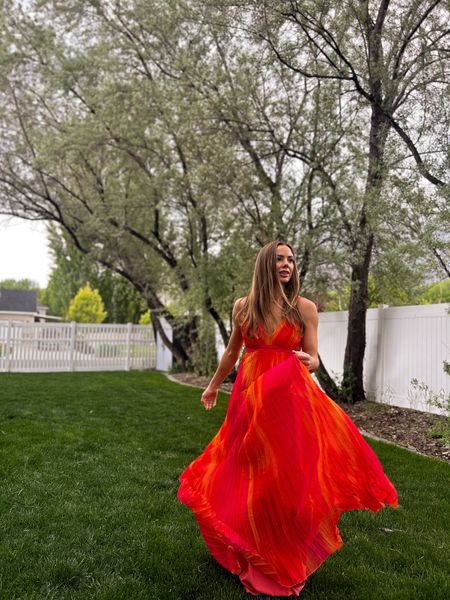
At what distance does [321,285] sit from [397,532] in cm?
564

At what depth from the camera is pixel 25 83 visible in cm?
1302

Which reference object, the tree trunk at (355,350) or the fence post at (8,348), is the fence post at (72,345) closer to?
the fence post at (8,348)

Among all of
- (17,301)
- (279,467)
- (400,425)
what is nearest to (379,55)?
(400,425)

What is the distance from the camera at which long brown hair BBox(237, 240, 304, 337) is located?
2814 mm

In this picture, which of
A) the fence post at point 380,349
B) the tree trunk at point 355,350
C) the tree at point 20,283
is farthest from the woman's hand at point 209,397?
the tree at point 20,283

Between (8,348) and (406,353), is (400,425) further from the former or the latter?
(8,348)

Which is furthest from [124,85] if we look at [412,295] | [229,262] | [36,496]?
[36,496]

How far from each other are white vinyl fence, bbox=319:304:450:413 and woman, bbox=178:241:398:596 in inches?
177

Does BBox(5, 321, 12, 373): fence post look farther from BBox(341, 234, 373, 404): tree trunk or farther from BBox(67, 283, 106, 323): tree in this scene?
BBox(67, 283, 106, 323): tree

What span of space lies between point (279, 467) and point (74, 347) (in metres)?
13.6

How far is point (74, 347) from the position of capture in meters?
15.3

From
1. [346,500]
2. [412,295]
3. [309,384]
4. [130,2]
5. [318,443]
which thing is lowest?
[346,500]

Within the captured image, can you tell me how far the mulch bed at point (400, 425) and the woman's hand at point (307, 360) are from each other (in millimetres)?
3472

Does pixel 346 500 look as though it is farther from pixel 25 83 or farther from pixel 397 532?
pixel 25 83
